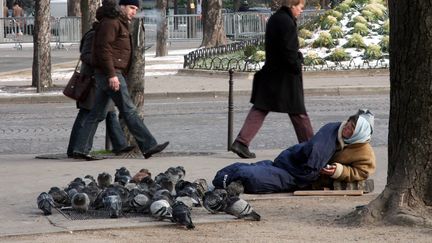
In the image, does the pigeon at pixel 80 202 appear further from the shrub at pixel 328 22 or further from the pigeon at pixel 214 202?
the shrub at pixel 328 22

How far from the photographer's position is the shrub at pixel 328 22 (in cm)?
2890

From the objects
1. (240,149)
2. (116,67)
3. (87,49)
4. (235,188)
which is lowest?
(240,149)

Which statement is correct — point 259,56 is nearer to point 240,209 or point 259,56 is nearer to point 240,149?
point 240,149

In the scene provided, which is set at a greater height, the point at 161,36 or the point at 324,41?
the point at 324,41

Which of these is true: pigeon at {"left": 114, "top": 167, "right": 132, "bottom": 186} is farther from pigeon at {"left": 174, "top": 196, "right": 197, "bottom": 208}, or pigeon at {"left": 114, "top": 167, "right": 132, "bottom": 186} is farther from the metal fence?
the metal fence

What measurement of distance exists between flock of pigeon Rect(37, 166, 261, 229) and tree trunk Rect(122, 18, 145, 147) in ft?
12.7

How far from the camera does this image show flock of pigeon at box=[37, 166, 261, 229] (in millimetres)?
8281

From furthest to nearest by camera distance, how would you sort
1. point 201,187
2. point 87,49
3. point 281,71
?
point 87,49 → point 281,71 → point 201,187

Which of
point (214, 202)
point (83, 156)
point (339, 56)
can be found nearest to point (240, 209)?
point (214, 202)

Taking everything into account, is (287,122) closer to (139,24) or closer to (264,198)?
(139,24)

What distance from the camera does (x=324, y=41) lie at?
27.8 meters

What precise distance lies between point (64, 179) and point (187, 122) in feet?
24.0

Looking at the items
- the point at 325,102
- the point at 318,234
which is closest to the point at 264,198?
the point at 318,234

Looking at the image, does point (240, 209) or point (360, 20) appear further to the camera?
point (360, 20)
